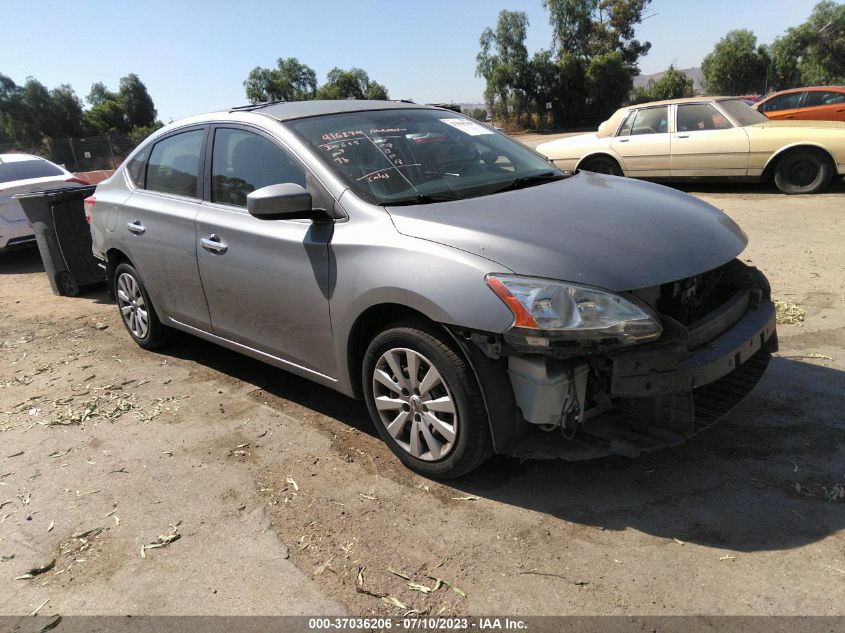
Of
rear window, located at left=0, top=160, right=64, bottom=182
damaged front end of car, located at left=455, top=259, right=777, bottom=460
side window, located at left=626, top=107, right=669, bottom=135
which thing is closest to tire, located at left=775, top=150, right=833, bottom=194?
side window, located at left=626, top=107, right=669, bottom=135

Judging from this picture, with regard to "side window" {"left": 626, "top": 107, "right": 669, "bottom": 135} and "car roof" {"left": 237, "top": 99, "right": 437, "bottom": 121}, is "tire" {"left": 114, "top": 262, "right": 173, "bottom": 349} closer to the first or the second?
"car roof" {"left": 237, "top": 99, "right": 437, "bottom": 121}

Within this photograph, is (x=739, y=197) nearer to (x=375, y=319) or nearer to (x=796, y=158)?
(x=796, y=158)

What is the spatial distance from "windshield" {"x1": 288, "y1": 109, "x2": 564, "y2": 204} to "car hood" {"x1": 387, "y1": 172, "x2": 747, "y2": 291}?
19 cm

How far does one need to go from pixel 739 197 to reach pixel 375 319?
30.2ft

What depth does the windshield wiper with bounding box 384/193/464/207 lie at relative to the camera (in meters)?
3.29

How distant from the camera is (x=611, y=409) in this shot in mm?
2867

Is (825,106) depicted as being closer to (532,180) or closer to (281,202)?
(532,180)

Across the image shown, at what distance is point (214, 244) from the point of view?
3992 millimetres

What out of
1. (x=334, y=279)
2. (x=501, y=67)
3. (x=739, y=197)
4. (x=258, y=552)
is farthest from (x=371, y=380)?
(x=501, y=67)

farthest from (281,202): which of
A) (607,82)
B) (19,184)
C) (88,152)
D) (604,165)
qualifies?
(607,82)

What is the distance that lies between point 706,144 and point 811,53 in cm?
5892

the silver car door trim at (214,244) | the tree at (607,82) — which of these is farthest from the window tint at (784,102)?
the tree at (607,82)

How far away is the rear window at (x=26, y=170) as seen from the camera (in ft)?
32.6

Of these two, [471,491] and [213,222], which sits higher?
[213,222]
